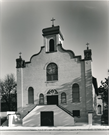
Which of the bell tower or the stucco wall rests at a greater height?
the bell tower

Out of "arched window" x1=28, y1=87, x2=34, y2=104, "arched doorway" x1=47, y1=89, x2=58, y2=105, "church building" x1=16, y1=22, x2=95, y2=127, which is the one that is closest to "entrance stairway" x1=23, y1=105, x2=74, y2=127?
"church building" x1=16, y1=22, x2=95, y2=127

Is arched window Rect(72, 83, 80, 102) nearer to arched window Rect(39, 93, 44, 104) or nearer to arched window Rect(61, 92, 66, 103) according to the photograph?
arched window Rect(61, 92, 66, 103)

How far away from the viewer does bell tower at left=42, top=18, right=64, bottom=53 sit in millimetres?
27328

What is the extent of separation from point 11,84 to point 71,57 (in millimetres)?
22860

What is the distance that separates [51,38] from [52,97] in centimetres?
872

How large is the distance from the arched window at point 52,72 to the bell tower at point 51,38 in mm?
2217

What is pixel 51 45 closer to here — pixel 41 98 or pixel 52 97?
pixel 52 97

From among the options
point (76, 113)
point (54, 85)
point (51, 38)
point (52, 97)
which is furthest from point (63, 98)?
point (51, 38)

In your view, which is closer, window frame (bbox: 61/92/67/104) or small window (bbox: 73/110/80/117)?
small window (bbox: 73/110/80/117)

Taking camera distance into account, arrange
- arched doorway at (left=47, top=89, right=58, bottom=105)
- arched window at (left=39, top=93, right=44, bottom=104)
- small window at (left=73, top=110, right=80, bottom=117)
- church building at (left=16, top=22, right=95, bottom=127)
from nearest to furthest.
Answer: church building at (left=16, top=22, right=95, bottom=127)
small window at (left=73, top=110, right=80, bottom=117)
arched doorway at (left=47, top=89, right=58, bottom=105)
arched window at (left=39, top=93, right=44, bottom=104)

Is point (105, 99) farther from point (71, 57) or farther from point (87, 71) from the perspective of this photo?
point (71, 57)

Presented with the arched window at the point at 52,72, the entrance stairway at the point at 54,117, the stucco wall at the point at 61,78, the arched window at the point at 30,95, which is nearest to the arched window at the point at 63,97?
the stucco wall at the point at 61,78

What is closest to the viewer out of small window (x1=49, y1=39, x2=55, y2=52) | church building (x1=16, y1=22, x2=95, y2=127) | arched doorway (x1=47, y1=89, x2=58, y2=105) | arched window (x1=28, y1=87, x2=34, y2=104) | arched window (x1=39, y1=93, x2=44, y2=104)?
church building (x1=16, y1=22, x2=95, y2=127)

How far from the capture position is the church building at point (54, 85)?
Result: 23.8m
